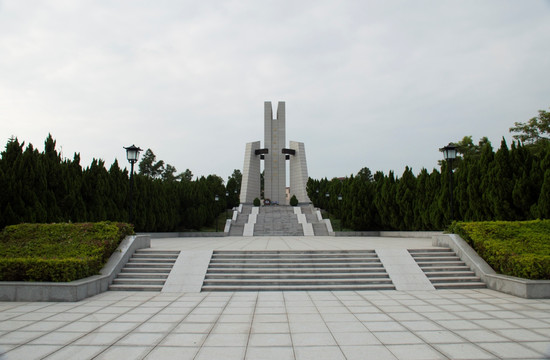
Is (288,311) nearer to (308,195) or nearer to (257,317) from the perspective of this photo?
(257,317)

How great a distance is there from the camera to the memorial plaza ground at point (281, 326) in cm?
373

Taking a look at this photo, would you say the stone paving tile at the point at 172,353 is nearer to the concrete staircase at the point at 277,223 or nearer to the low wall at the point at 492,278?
the low wall at the point at 492,278

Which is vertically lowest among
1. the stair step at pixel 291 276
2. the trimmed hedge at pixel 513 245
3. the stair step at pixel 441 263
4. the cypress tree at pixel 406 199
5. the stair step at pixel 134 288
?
the stair step at pixel 134 288

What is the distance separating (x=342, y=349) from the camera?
12.5 ft

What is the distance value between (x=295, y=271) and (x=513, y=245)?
17.2 ft

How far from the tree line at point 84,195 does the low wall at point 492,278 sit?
1290cm

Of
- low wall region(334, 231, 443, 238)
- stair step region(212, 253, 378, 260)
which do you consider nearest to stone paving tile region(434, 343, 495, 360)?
stair step region(212, 253, 378, 260)

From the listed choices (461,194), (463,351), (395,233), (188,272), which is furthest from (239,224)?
(463,351)

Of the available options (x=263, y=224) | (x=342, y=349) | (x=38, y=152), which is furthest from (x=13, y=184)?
(x=263, y=224)

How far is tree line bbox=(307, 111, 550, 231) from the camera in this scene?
11.5m

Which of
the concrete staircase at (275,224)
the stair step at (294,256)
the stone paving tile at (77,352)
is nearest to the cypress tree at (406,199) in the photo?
the concrete staircase at (275,224)

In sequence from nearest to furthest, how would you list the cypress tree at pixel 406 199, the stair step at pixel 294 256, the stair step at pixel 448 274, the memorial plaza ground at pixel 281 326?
the memorial plaza ground at pixel 281 326 → the stair step at pixel 448 274 → the stair step at pixel 294 256 → the cypress tree at pixel 406 199

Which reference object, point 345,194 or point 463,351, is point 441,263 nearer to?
point 463,351

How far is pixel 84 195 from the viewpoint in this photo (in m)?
14.7
